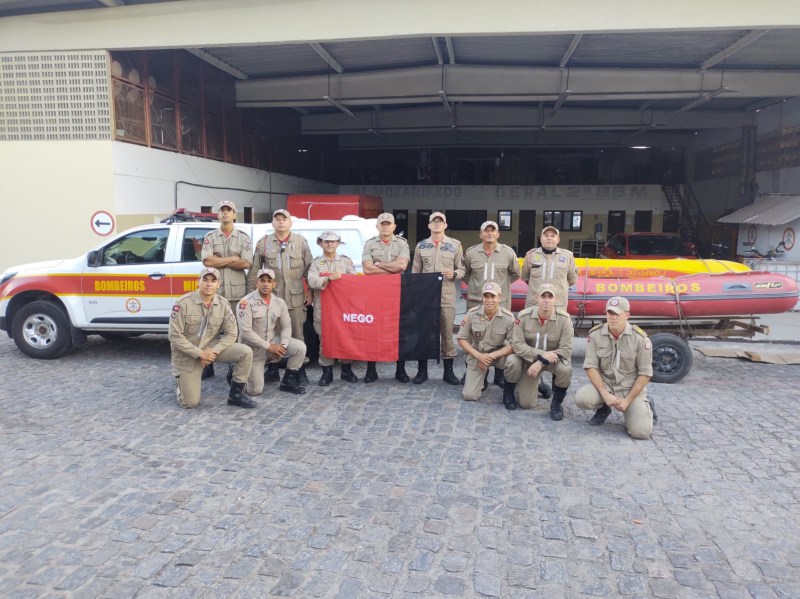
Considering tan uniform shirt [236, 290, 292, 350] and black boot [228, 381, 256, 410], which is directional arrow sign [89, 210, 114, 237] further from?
black boot [228, 381, 256, 410]

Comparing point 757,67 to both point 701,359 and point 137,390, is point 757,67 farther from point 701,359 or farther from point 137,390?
point 137,390

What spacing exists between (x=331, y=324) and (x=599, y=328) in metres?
3.12

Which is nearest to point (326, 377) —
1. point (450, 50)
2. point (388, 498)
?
point (388, 498)

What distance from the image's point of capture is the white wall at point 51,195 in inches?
458

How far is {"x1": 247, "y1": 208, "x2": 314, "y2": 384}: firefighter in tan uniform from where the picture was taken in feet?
23.0

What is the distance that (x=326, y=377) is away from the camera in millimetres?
6977

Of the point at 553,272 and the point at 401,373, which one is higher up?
the point at 553,272

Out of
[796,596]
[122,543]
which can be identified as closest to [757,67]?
[796,596]

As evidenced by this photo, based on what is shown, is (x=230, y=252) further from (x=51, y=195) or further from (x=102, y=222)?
(x=51, y=195)

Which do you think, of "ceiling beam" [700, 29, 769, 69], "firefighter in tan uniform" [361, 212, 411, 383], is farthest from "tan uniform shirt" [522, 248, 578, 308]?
"ceiling beam" [700, 29, 769, 69]

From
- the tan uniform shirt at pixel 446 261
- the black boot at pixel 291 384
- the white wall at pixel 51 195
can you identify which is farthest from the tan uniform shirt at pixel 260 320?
the white wall at pixel 51 195

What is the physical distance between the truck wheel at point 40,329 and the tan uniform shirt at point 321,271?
3.73 m

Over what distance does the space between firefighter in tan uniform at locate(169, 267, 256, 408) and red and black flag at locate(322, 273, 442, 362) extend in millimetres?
1211

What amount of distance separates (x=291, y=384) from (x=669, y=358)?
4.72 meters
